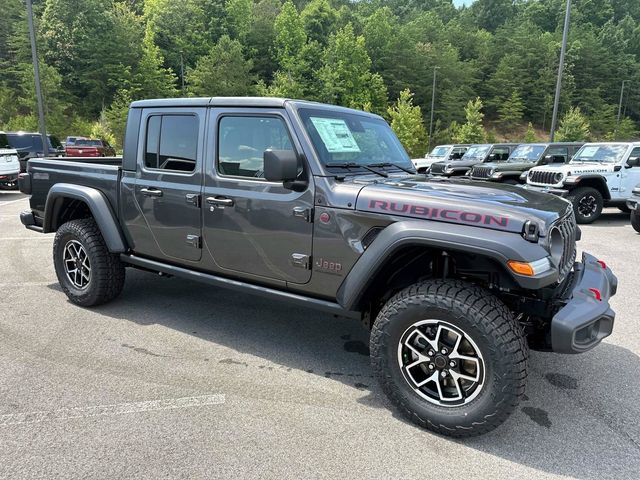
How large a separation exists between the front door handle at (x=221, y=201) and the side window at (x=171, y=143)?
351 mm

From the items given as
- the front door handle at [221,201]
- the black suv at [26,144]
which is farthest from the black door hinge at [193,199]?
the black suv at [26,144]

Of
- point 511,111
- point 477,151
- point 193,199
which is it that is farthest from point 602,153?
point 511,111

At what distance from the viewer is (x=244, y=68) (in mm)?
65000

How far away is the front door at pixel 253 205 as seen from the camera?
3209 millimetres

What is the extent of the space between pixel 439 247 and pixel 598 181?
9.89m

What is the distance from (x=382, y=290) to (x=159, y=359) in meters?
1.82

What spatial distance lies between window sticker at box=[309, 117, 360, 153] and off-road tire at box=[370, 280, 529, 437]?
1178mm

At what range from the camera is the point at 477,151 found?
1752cm

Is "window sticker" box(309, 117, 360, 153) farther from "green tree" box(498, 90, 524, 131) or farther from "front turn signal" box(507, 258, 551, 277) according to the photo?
"green tree" box(498, 90, 524, 131)

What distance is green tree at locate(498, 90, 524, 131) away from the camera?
240ft

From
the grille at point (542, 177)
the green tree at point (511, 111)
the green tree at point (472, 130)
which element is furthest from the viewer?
the green tree at point (511, 111)

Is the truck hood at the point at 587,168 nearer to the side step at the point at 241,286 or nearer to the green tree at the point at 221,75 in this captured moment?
the side step at the point at 241,286

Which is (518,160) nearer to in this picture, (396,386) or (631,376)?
(631,376)

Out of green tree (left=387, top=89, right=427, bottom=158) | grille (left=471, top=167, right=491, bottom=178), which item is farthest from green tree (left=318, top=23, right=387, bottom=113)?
grille (left=471, top=167, right=491, bottom=178)
